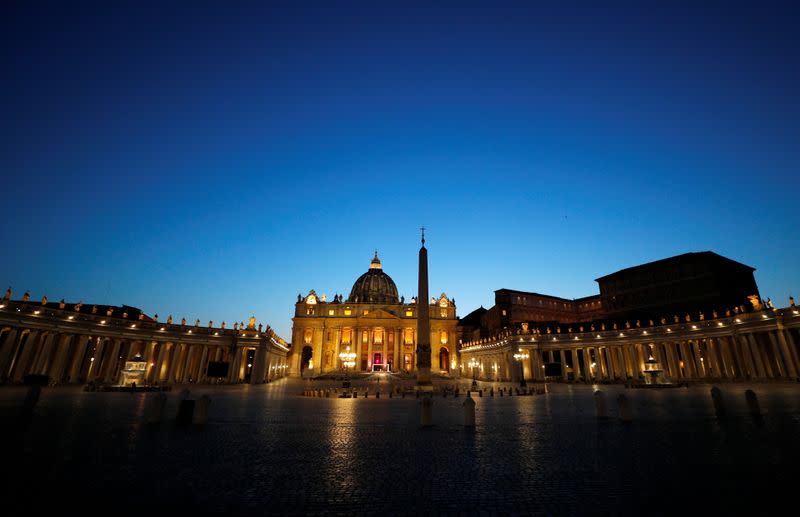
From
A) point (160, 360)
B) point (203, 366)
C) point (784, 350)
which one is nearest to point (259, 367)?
point (203, 366)

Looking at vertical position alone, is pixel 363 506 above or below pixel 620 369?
below

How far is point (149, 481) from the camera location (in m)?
7.67

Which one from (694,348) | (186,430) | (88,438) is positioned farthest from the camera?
(694,348)

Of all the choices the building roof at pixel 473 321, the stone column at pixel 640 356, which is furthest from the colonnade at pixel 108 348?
the building roof at pixel 473 321

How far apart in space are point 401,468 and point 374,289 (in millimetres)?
122076

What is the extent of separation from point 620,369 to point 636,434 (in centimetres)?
5722

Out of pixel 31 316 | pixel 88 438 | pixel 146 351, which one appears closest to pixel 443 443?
pixel 88 438

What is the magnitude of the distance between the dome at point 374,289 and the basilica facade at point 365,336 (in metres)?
6.32

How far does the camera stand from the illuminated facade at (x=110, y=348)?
39688 mm

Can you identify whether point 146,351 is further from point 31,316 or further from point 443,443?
point 443,443

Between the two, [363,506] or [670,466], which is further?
[670,466]

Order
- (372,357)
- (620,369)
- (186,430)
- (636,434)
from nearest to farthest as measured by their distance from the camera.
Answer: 1. (636,434)
2. (186,430)
3. (620,369)
4. (372,357)

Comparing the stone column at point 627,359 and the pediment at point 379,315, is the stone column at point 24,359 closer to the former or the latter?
the pediment at point 379,315

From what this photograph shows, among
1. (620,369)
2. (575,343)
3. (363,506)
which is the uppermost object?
(575,343)
